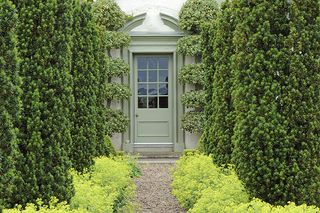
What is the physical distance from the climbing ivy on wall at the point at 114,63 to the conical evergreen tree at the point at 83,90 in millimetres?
6496

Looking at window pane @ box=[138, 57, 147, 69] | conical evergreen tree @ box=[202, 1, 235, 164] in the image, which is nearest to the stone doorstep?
window pane @ box=[138, 57, 147, 69]

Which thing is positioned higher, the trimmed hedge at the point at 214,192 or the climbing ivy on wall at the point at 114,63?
the climbing ivy on wall at the point at 114,63

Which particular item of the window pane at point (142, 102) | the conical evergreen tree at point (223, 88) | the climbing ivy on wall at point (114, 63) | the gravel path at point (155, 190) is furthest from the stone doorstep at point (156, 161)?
the conical evergreen tree at point (223, 88)

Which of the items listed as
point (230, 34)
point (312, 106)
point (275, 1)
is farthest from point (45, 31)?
point (230, 34)

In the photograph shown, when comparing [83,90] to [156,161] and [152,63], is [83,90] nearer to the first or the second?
[156,161]

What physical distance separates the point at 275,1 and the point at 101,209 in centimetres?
272

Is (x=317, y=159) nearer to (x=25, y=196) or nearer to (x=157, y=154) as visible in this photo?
(x=25, y=196)

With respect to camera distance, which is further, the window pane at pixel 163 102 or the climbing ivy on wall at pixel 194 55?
the window pane at pixel 163 102

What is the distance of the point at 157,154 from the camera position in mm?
16156

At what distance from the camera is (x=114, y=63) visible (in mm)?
16062

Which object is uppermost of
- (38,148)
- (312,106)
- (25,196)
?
(312,106)

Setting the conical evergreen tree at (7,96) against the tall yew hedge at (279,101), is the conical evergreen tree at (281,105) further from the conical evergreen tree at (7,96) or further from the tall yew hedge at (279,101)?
the conical evergreen tree at (7,96)

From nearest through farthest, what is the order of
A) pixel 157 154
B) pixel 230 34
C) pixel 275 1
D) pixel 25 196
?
pixel 25 196
pixel 275 1
pixel 230 34
pixel 157 154

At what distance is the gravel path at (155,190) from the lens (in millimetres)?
9734
